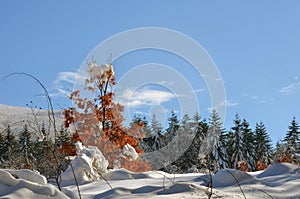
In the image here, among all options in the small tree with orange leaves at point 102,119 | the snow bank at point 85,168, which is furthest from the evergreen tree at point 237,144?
the snow bank at point 85,168

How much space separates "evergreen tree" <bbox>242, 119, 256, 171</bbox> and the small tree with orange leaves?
79.4ft

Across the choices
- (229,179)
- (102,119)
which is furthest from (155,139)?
(229,179)

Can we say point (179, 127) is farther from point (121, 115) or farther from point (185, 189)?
point (185, 189)

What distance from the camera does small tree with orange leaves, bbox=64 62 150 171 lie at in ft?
46.3

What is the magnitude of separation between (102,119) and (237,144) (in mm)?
25082


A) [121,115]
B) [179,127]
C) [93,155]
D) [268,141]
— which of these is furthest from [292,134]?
[93,155]

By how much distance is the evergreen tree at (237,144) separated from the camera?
1464 inches

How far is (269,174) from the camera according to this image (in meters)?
4.69

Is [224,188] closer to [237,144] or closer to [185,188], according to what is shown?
[185,188]

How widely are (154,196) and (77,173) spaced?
3153 mm

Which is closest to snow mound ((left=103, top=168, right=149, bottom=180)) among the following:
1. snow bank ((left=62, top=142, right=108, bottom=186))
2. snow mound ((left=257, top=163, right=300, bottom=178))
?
snow bank ((left=62, top=142, right=108, bottom=186))

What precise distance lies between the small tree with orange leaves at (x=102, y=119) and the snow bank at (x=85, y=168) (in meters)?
6.29

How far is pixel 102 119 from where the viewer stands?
15.2 meters

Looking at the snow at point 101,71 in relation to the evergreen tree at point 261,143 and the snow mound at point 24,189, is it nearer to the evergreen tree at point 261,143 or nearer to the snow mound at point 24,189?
the snow mound at point 24,189
